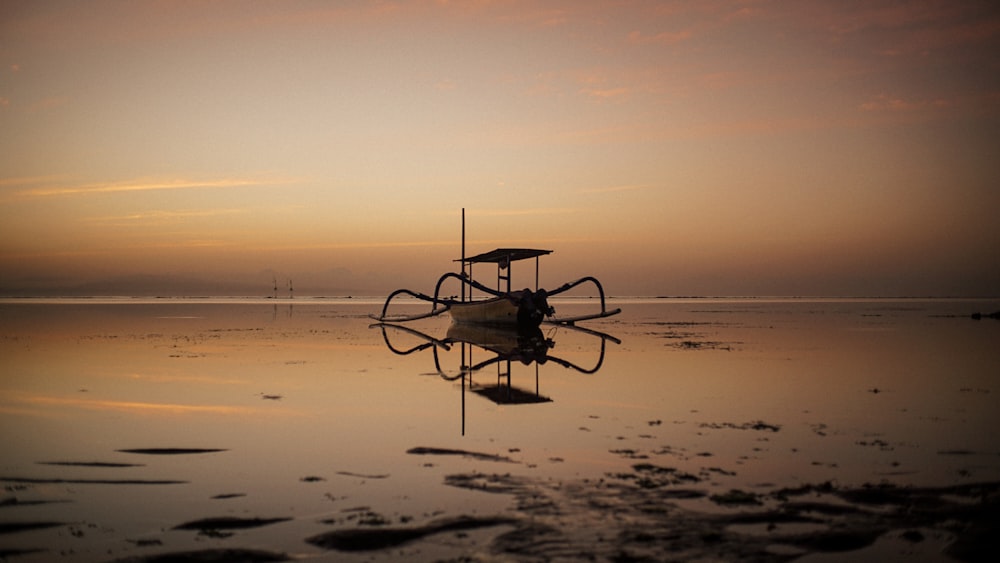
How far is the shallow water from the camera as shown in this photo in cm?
702

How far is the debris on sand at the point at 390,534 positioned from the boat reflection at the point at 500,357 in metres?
4.85

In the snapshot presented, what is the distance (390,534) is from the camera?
21.4 feet

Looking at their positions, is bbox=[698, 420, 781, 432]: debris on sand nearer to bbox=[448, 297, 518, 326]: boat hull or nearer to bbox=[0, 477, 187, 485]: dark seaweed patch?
bbox=[0, 477, 187, 485]: dark seaweed patch

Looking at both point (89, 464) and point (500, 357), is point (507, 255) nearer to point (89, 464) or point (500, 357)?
point (500, 357)

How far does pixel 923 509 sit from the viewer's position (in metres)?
7.25

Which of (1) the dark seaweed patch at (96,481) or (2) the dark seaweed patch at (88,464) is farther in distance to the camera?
(2) the dark seaweed patch at (88,464)

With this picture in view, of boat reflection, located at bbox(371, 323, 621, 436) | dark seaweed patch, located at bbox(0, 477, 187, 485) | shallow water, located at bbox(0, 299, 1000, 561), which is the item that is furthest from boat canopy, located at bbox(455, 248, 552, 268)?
dark seaweed patch, located at bbox(0, 477, 187, 485)

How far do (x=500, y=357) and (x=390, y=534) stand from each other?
18.4 meters

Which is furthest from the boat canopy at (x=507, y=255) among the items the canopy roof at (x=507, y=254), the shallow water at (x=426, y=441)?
the shallow water at (x=426, y=441)

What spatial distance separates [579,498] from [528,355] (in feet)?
59.3

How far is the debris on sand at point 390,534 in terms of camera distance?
20.6 ft

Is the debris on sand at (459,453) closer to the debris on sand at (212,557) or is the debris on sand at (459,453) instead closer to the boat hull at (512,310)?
the debris on sand at (212,557)

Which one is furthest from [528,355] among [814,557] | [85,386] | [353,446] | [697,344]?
[814,557]

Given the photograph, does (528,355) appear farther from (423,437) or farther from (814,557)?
(814,557)
